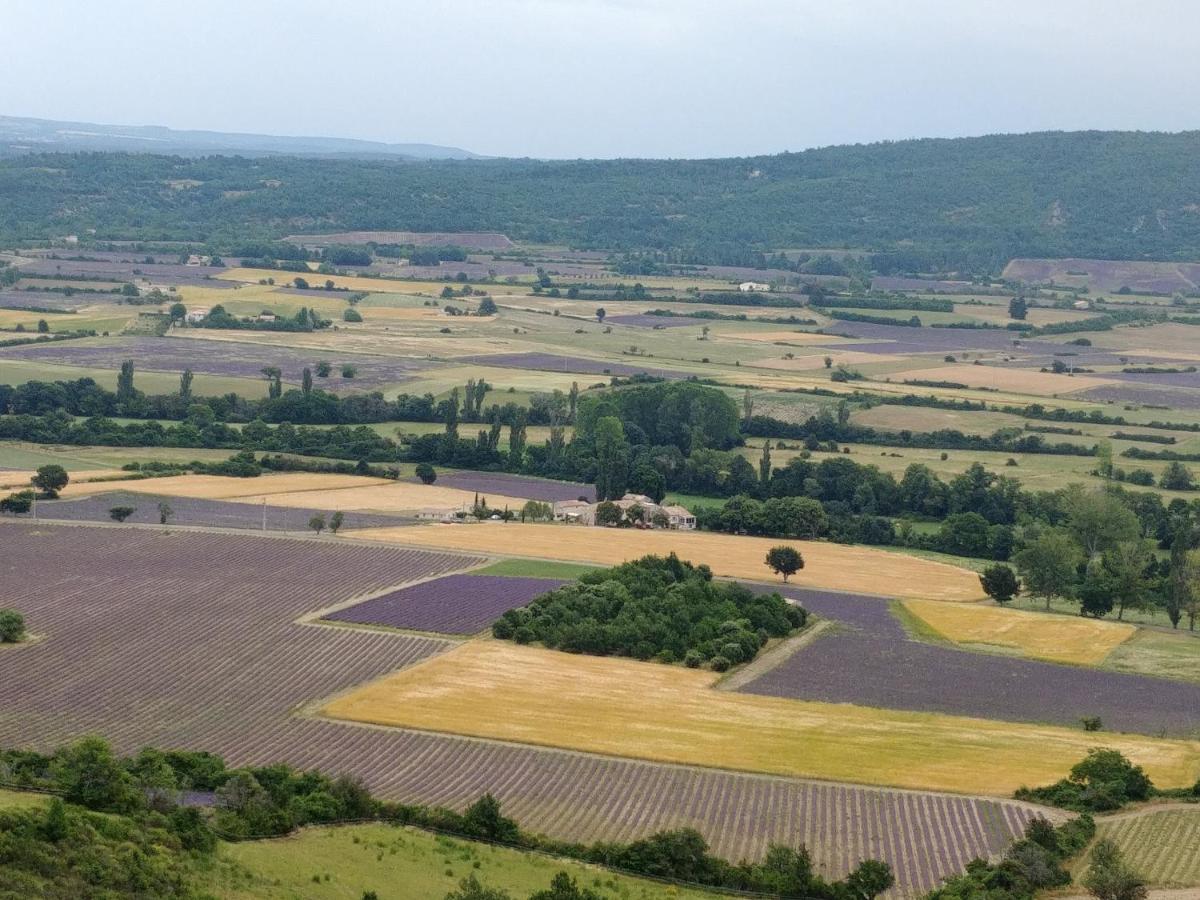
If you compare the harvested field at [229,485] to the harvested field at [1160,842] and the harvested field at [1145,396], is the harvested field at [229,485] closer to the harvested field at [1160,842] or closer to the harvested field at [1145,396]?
the harvested field at [1160,842]

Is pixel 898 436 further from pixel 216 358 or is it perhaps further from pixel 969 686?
pixel 969 686

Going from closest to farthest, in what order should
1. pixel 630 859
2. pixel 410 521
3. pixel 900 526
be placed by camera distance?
pixel 630 859, pixel 410 521, pixel 900 526

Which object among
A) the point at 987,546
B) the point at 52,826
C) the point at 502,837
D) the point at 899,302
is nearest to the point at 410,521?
the point at 987,546

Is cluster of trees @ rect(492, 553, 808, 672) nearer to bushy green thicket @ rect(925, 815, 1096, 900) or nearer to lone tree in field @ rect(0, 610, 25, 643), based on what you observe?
lone tree in field @ rect(0, 610, 25, 643)

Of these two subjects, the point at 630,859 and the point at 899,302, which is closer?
the point at 630,859

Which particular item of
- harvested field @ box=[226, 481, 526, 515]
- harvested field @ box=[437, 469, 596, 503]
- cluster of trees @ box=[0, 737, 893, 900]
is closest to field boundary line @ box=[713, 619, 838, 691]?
cluster of trees @ box=[0, 737, 893, 900]

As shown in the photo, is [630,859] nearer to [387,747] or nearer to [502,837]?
[502,837]

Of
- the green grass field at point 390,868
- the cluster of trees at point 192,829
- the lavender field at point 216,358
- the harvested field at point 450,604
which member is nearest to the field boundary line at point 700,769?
the cluster of trees at point 192,829
